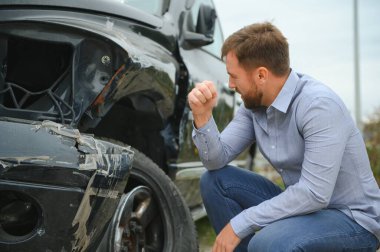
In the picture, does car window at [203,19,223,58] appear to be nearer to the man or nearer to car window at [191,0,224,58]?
car window at [191,0,224,58]

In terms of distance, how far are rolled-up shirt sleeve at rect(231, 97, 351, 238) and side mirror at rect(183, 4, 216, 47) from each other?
4.65 feet


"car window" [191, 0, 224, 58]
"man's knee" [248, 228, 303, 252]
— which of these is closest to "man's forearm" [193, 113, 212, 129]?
"man's knee" [248, 228, 303, 252]

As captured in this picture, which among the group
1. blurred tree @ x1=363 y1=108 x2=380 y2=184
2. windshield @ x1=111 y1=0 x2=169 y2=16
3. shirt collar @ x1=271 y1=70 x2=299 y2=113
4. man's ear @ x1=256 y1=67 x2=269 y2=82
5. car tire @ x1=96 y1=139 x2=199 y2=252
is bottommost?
blurred tree @ x1=363 y1=108 x2=380 y2=184

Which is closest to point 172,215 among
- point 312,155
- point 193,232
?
point 193,232

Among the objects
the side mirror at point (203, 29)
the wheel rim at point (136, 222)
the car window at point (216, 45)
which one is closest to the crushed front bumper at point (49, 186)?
the wheel rim at point (136, 222)

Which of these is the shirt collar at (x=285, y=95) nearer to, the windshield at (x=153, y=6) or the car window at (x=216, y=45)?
the windshield at (x=153, y=6)

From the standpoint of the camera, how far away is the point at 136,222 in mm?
2320

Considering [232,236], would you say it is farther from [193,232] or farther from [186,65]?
[186,65]

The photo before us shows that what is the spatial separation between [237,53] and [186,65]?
0.92 metres

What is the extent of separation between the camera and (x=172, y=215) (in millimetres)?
2434

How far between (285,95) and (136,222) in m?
0.90

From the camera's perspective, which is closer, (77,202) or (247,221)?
(77,202)

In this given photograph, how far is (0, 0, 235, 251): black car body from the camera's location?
5.05 feet

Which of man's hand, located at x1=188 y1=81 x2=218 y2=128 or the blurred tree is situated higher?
man's hand, located at x1=188 y1=81 x2=218 y2=128
